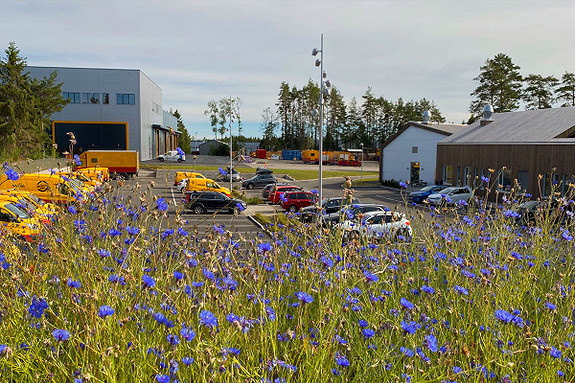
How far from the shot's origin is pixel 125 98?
57719 millimetres

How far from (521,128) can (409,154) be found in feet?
41.9

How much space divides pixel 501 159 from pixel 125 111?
44.2 m

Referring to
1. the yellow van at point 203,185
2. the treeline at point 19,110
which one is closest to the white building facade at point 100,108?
the treeline at point 19,110

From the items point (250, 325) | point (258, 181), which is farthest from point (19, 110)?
point (250, 325)

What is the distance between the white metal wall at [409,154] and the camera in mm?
41594

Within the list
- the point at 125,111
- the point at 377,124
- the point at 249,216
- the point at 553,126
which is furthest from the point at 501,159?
the point at 377,124

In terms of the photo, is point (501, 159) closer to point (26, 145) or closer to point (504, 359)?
point (504, 359)

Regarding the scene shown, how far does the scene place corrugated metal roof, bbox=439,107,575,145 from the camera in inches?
1119


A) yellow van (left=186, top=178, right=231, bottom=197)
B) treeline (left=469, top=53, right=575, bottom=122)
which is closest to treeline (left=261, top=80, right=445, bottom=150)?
treeline (left=469, top=53, right=575, bottom=122)

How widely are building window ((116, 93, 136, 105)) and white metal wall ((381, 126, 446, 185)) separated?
31.7 m

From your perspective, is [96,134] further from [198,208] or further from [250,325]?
[250,325]

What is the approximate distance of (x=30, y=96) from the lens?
4400 centimetres

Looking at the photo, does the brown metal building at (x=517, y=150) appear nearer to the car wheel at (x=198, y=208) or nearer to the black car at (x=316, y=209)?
the black car at (x=316, y=209)

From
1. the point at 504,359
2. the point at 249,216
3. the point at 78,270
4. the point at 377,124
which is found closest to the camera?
the point at 504,359
